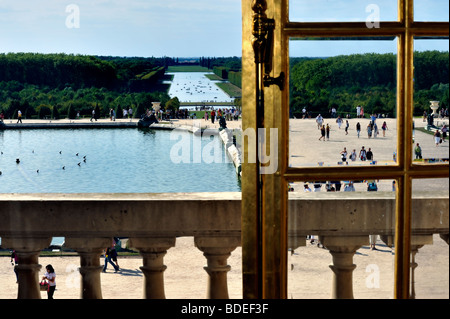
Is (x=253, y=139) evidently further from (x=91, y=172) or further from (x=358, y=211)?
(x=91, y=172)

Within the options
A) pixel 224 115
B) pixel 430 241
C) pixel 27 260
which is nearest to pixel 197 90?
pixel 224 115

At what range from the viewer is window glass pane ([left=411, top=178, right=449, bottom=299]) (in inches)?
68.1

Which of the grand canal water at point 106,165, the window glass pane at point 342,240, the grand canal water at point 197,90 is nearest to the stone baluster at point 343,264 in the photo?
the window glass pane at point 342,240

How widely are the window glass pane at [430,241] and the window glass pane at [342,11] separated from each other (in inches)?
16.5

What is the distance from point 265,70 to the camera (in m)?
1.66

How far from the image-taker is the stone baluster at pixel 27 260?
2.28m

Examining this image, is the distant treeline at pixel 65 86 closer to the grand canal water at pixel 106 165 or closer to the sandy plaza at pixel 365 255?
the grand canal water at pixel 106 165

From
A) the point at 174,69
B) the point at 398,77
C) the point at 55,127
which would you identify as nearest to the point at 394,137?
the point at 398,77

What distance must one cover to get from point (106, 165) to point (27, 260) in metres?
31.4

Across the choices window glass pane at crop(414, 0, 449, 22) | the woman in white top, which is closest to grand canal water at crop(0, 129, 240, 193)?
the woman in white top

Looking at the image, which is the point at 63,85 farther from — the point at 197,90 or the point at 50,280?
the point at 197,90

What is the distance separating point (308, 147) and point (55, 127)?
43.4 m

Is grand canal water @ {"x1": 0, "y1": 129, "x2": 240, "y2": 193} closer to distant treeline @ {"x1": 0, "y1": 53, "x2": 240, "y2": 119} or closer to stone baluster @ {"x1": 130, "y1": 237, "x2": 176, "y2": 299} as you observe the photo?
distant treeline @ {"x1": 0, "y1": 53, "x2": 240, "y2": 119}

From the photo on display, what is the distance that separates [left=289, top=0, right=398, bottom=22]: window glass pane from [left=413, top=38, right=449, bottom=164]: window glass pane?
0.11 m
